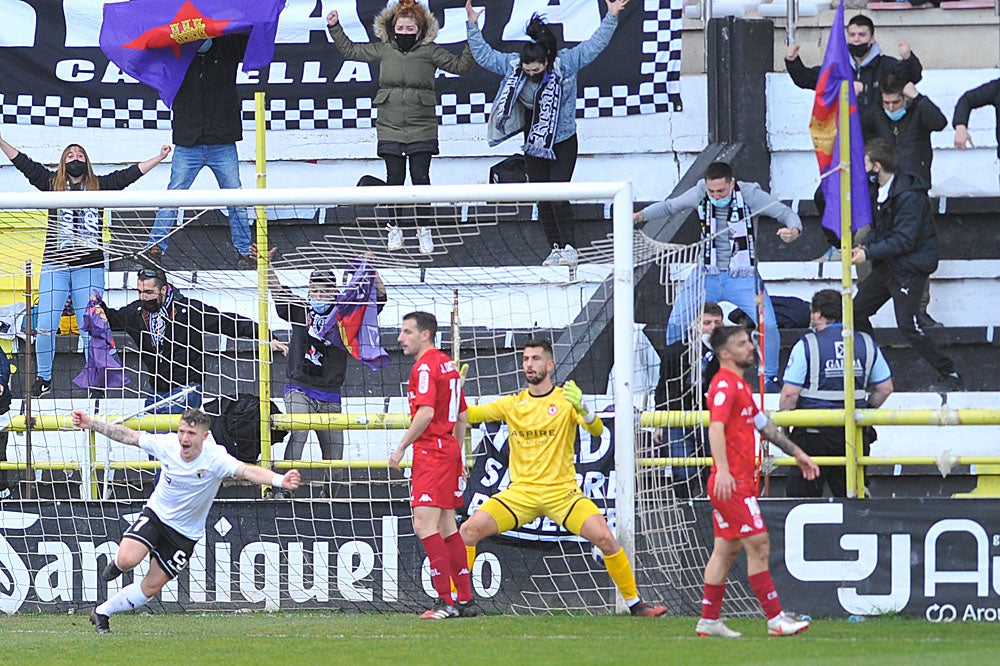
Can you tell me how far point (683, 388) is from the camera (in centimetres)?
1052

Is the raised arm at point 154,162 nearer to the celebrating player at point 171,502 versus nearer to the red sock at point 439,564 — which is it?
the celebrating player at point 171,502

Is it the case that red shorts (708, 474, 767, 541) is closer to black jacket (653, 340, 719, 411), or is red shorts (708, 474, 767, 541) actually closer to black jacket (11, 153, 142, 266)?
black jacket (653, 340, 719, 411)

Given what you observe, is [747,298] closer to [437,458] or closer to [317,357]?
[437,458]

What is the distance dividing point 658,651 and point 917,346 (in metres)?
4.64

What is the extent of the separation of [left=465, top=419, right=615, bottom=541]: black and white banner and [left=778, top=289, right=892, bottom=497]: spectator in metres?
1.21

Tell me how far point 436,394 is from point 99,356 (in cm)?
328

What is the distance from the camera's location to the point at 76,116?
1360 cm

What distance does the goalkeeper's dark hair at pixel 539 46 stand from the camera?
39.9 feet

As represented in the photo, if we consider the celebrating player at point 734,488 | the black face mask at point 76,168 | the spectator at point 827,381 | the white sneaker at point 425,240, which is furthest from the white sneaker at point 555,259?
the black face mask at point 76,168

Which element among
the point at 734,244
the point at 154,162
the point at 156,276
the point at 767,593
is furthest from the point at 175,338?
the point at 767,593

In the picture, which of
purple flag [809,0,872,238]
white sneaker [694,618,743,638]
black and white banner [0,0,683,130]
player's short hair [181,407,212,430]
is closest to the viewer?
white sneaker [694,618,743,638]

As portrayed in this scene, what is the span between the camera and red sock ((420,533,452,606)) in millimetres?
9148

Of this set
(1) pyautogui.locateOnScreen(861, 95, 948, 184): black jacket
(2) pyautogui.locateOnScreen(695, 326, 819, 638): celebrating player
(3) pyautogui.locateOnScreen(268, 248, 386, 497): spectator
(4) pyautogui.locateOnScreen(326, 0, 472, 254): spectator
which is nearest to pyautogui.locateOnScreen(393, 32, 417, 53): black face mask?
(4) pyautogui.locateOnScreen(326, 0, 472, 254): spectator

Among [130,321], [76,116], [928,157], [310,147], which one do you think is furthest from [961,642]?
[76,116]
